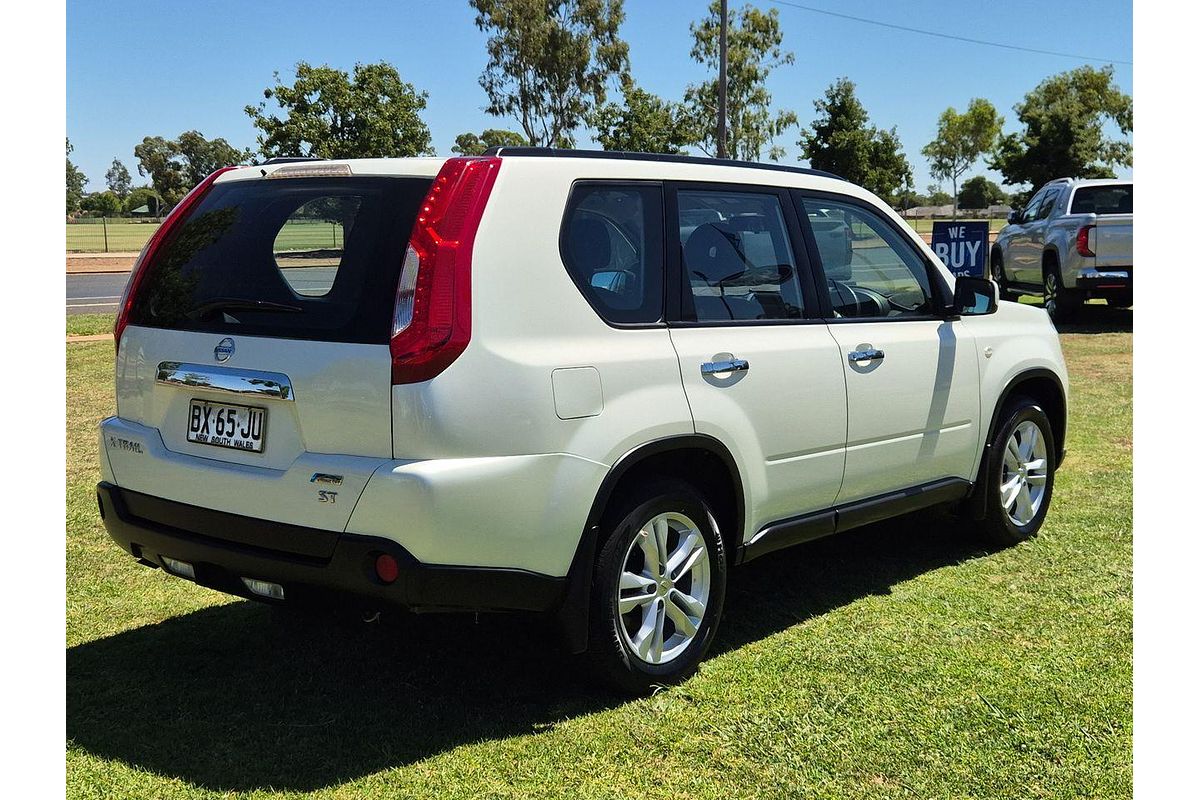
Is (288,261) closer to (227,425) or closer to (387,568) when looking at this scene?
(227,425)

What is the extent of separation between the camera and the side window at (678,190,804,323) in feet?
14.0

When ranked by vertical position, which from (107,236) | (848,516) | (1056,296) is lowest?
(848,516)

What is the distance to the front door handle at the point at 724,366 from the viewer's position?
4.14m

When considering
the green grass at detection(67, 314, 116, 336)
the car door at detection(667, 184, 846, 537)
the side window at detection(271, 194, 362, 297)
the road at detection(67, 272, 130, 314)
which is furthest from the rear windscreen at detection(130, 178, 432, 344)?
the road at detection(67, 272, 130, 314)

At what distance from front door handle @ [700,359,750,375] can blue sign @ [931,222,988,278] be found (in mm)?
7311

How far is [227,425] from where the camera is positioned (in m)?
3.79

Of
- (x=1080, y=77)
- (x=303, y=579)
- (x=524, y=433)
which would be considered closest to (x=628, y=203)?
(x=524, y=433)

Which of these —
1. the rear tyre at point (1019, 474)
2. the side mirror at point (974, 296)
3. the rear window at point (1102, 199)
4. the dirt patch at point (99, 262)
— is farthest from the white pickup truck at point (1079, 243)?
Result: the dirt patch at point (99, 262)

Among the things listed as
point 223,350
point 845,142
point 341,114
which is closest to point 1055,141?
point 845,142

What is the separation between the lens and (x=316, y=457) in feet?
11.7

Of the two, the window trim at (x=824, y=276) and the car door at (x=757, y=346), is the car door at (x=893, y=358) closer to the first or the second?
the window trim at (x=824, y=276)

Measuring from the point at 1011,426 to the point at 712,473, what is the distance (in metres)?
2.19

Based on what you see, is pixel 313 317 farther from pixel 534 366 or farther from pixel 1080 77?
pixel 1080 77

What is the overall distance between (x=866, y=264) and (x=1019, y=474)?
1795 mm
